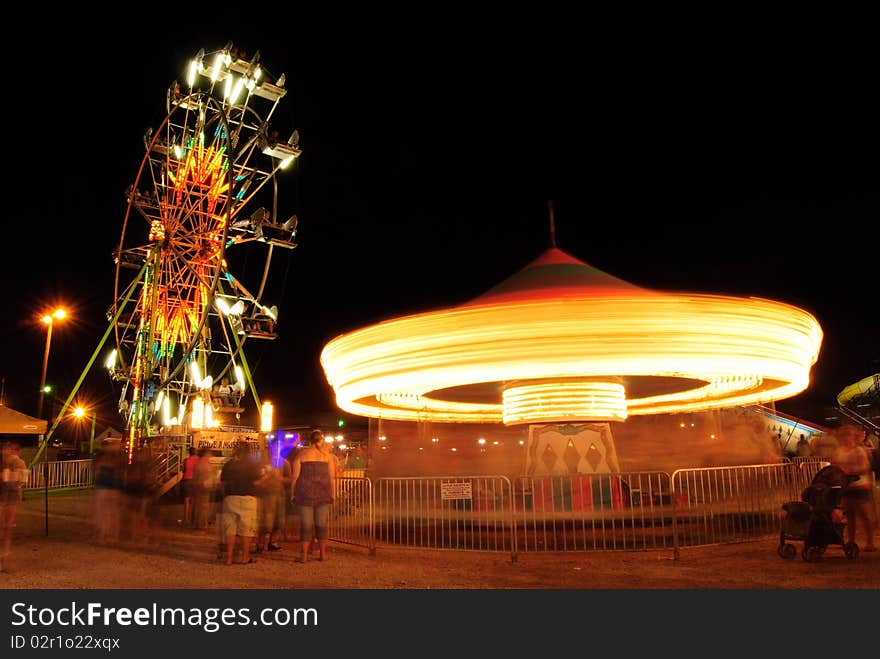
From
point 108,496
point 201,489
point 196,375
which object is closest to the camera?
point 108,496

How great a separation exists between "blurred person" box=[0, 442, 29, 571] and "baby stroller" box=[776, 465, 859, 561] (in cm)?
729

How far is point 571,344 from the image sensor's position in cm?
729

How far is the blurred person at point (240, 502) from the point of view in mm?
7027

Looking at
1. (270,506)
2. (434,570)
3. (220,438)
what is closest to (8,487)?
(270,506)

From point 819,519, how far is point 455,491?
337 cm

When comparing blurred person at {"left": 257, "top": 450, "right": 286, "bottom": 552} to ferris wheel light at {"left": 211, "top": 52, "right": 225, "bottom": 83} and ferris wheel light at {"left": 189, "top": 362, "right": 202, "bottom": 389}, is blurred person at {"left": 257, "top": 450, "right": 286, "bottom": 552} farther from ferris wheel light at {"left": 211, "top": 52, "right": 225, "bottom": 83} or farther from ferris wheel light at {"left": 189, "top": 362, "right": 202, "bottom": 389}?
ferris wheel light at {"left": 189, "top": 362, "right": 202, "bottom": 389}

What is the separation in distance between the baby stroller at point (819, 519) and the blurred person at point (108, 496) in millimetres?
7303

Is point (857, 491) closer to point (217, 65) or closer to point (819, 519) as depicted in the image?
point (819, 519)

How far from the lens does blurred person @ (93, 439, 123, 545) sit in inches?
341

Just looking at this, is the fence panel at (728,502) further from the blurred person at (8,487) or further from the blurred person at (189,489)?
the blurred person at (189,489)

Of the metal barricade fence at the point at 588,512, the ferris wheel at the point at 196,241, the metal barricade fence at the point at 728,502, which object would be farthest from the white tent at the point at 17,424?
the metal barricade fence at the point at 728,502

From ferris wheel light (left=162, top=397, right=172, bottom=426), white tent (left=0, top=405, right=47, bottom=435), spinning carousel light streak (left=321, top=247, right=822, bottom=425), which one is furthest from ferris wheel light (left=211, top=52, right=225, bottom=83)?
spinning carousel light streak (left=321, top=247, right=822, bottom=425)

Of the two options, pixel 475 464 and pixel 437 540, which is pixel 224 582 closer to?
pixel 437 540

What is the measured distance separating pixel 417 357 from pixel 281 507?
2307 mm
